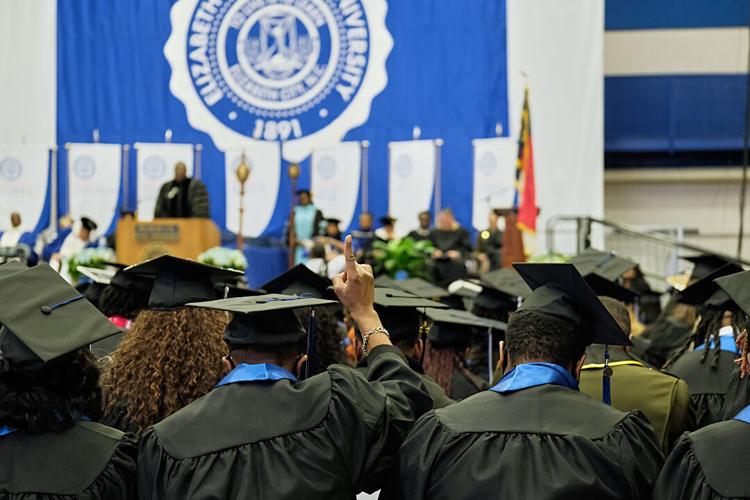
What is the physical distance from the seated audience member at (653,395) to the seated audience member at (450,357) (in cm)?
111

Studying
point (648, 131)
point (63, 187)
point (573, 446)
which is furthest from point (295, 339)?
point (648, 131)

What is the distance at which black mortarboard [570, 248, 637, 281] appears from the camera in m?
5.63

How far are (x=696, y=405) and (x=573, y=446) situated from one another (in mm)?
1517

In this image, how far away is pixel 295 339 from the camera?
2.79 metres

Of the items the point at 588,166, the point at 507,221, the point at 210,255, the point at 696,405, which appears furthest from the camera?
the point at 588,166

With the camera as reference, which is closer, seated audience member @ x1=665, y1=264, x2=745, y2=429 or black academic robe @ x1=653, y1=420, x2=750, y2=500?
black academic robe @ x1=653, y1=420, x2=750, y2=500

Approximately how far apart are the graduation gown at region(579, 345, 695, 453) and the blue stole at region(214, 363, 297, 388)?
4.35 feet

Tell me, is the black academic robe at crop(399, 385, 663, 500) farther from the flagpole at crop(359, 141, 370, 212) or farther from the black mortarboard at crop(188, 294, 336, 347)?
→ the flagpole at crop(359, 141, 370, 212)

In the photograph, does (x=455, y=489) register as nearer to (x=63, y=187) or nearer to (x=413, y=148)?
(x=413, y=148)

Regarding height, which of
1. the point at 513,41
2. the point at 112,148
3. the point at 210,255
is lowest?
the point at 210,255

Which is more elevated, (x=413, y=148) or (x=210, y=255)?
(x=413, y=148)

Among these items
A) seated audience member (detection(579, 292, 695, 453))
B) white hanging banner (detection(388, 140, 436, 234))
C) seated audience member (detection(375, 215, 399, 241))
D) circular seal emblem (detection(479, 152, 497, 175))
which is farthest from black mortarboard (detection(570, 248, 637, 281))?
white hanging banner (detection(388, 140, 436, 234))

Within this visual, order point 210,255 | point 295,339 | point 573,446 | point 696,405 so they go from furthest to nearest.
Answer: point 210,255, point 696,405, point 295,339, point 573,446

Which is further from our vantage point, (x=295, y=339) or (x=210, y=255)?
(x=210, y=255)
